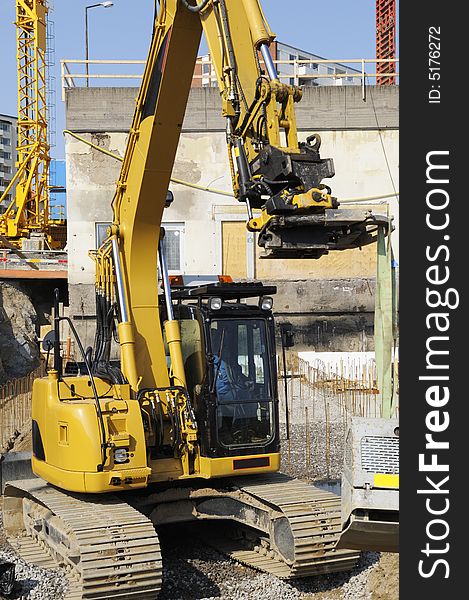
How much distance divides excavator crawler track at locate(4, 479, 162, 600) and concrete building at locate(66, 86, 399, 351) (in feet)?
36.6

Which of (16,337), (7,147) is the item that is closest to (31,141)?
(16,337)

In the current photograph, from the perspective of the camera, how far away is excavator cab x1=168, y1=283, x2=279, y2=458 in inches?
340

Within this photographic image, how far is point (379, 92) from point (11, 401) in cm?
1075

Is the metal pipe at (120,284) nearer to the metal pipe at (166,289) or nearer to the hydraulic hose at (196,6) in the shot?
the metal pipe at (166,289)

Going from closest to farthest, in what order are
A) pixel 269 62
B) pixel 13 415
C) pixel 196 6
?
pixel 269 62, pixel 196 6, pixel 13 415

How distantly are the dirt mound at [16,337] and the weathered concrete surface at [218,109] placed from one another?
9.87 metres

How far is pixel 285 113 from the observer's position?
6.45 m

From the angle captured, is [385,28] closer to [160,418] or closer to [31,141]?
[31,141]

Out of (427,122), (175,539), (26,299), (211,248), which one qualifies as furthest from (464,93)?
(26,299)

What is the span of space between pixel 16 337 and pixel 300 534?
2189 cm

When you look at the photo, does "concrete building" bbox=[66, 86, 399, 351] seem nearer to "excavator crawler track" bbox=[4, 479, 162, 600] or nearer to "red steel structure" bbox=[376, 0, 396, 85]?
"excavator crawler track" bbox=[4, 479, 162, 600]

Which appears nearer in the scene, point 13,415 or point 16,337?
point 13,415

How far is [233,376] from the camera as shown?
8820 millimetres

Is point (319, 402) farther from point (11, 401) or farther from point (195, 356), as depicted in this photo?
point (195, 356)
